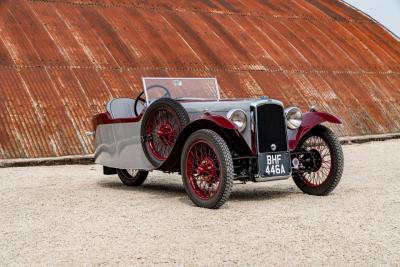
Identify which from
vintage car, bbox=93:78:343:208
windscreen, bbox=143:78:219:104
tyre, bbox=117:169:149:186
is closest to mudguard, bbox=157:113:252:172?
vintage car, bbox=93:78:343:208

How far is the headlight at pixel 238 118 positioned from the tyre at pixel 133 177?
Answer: 2.27m

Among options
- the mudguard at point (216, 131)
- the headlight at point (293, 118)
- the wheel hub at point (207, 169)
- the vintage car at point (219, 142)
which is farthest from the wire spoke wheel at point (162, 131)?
the headlight at point (293, 118)

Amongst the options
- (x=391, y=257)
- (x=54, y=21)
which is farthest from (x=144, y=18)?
(x=391, y=257)

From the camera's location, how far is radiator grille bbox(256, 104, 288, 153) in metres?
6.82

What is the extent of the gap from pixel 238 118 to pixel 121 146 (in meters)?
2.16

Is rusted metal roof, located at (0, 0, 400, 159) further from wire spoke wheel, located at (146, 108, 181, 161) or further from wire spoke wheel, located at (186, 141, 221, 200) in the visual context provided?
wire spoke wheel, located at (186, 141, 221, 200)

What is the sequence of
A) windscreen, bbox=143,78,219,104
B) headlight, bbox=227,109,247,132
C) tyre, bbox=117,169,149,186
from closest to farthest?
headlight, bbox=227,109,247,132, windscreen, bbox=143,78,219,104, tyre, bbox=117,169,149,186

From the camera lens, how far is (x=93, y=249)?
448 cm

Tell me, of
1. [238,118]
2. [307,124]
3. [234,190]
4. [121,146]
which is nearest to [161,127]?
[121,146]

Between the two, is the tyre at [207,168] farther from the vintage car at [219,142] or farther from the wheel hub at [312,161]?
the wheel hub at [312,161]

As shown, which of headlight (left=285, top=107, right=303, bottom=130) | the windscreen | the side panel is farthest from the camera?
the windscreen

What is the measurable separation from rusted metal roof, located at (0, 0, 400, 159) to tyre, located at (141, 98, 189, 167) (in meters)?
4.88

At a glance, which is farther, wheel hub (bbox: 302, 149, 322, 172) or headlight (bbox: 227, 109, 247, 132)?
wheel hub (bbox: 302, 149, 322, 172)

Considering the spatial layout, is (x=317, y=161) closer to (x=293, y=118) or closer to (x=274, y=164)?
(x=293, y=118)
